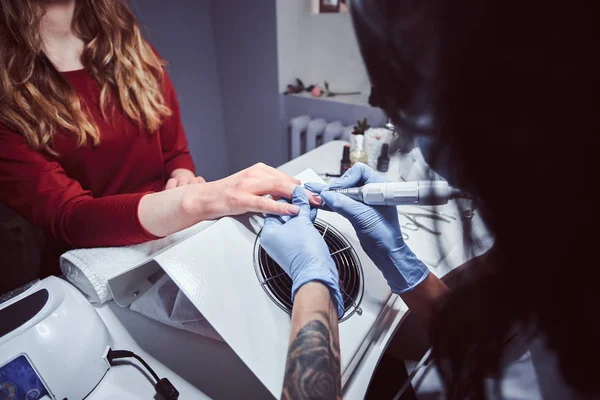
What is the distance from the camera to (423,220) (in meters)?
0.90

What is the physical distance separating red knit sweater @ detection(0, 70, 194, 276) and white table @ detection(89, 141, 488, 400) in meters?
0.20

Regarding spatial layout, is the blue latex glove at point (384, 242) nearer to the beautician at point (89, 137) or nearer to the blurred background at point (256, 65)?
the beautician at point (89, 137)

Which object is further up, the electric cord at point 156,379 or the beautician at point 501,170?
the beautician at point 501,170

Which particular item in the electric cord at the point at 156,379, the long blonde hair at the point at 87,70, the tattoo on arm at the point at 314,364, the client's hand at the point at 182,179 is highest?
the long blonde hair at the point at 87,70

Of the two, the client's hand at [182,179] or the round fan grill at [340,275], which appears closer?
the round fan grill at [340,275]

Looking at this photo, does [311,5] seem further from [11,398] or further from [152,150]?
[11,398]

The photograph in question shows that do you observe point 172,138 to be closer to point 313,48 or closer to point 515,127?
point 515,127

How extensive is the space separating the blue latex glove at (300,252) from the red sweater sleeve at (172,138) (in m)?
0.68

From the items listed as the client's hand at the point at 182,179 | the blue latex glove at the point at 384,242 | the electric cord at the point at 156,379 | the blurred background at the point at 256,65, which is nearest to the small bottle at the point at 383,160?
the blurred background at the point at 256,65

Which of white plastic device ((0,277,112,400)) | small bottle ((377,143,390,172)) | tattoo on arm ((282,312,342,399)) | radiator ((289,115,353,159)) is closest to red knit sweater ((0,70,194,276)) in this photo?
white plastic device ((0,277,112,400))

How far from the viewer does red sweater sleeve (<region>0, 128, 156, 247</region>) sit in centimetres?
72

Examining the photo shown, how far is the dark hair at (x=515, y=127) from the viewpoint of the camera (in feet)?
0.91

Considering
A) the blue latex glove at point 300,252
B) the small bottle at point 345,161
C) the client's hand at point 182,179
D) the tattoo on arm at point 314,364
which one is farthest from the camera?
the small bottle at point 345,161

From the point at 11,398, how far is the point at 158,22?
1922 mm
